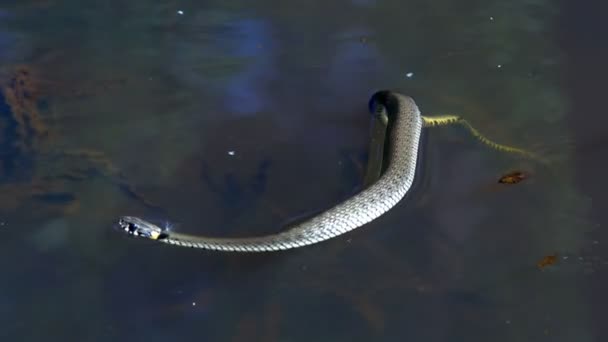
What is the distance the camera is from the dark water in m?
5.54

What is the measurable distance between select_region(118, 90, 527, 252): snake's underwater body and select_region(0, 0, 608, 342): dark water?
0.11 meters

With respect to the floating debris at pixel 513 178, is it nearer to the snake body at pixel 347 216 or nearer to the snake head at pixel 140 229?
the snake body at pixel 347 216

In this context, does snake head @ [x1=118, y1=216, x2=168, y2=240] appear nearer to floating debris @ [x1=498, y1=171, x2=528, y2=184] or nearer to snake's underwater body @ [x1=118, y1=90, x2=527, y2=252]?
snake's underwater body @ [x1=118, y1=90, x2=527, y2=252]

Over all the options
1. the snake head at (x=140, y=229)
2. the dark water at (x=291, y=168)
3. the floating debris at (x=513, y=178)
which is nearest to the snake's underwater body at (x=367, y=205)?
the snake head at (x=140, y=229)

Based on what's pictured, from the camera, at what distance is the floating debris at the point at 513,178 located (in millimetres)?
6680

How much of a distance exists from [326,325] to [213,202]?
5.26 ft

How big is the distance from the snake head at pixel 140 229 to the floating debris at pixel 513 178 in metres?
3.01

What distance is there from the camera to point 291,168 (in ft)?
22.4

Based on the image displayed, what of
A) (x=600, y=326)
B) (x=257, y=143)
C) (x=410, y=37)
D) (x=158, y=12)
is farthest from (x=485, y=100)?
(x=158, y=12)

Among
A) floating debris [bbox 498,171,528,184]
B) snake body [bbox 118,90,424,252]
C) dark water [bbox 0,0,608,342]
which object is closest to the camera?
dark water [bbox 0,0,608,342]

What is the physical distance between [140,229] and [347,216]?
1.69m

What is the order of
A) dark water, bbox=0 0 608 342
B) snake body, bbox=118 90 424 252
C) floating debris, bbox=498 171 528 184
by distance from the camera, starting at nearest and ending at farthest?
dark water, bbox=0 0 608 342 → snake body, bbox=118 90 424 252 → floating debris, bbox=498 171 528 184

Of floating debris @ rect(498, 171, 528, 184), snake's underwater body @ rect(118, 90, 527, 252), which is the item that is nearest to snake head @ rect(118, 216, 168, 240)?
snake's underwater body @ rect(118, 90, 527, 252)

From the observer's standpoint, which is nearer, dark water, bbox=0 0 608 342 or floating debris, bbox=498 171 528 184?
dark water, bbox=0 0 608 342
